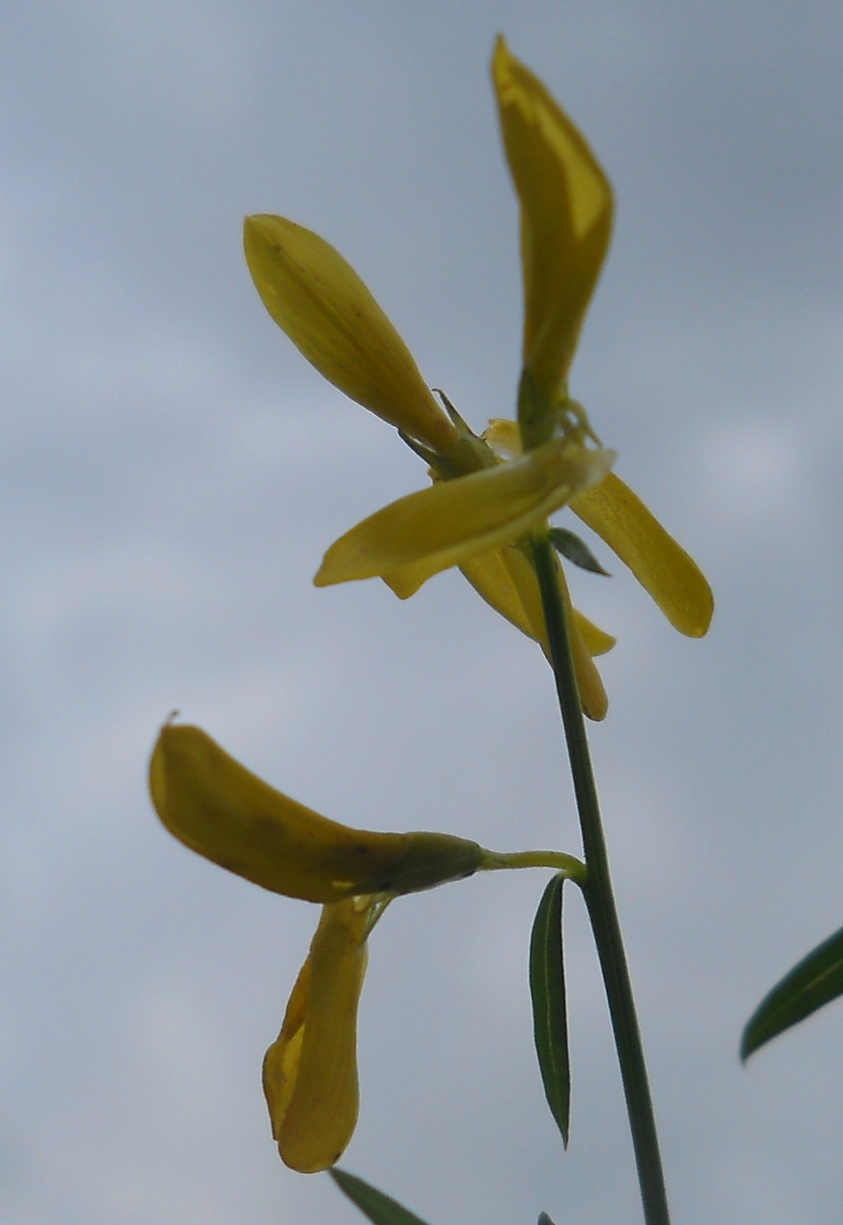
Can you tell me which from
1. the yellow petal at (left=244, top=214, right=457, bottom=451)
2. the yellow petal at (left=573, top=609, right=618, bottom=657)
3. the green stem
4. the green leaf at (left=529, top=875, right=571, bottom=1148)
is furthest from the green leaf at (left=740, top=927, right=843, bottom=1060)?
the yellow petal at (left=244, top=214, right=457, bottom=451)

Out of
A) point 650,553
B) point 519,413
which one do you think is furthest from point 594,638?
point 519,413

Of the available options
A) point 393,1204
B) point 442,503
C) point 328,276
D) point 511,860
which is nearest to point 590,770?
point 511,860

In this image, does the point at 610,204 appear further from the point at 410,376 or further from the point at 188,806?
the point at 188,806

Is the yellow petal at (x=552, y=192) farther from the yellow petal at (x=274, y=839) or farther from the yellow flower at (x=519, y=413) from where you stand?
the yellow petal at (x=274, y=839)

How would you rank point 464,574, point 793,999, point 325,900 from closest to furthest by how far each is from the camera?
1. point 793,999
2. point 325,900
3. point 464,574

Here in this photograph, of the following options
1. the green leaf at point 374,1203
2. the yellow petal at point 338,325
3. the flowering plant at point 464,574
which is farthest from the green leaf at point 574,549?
the green leaf at point 374,1203

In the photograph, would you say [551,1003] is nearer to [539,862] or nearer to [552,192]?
[539,862]

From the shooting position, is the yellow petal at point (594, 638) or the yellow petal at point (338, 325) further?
the yellow petal at point (594, 638)
